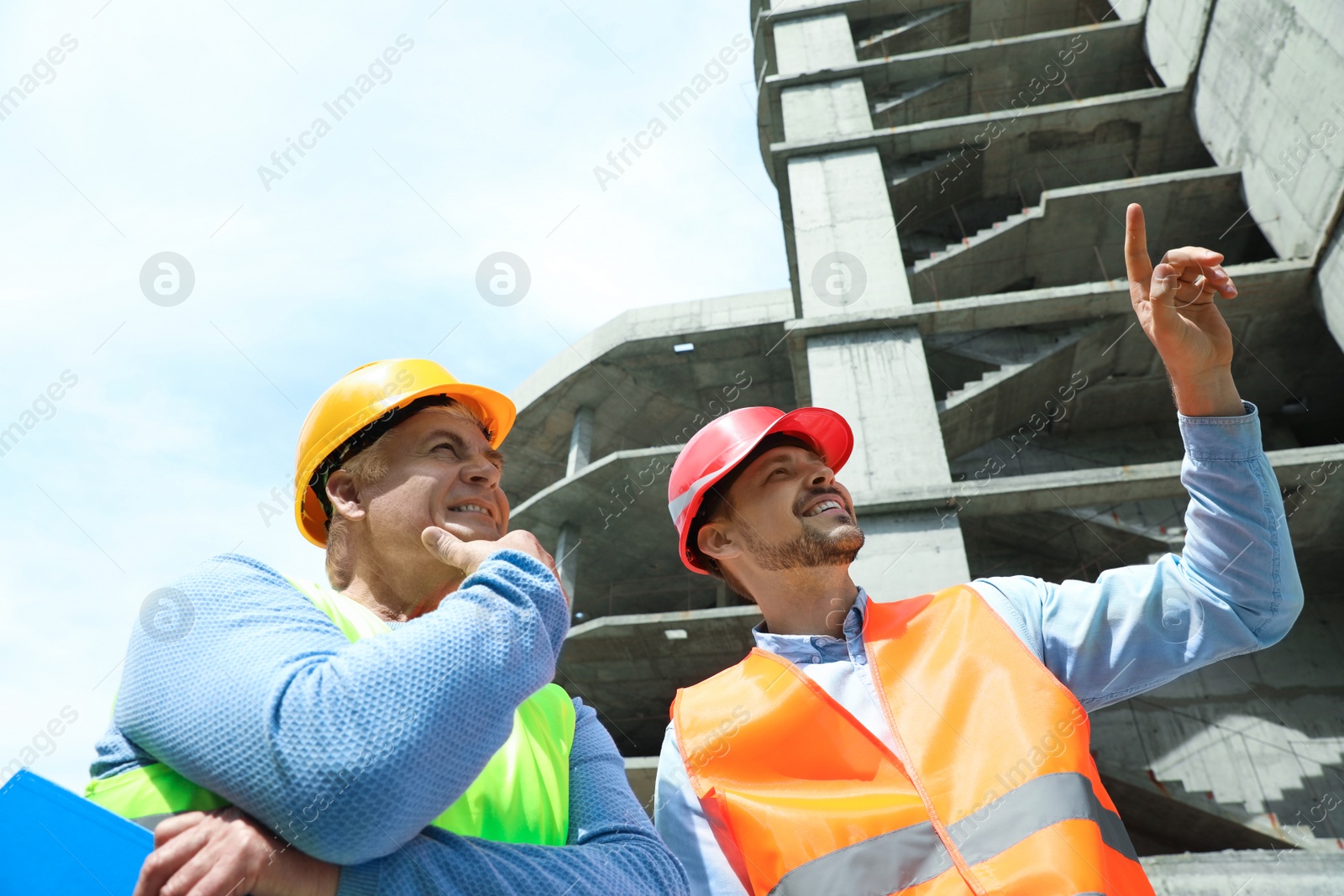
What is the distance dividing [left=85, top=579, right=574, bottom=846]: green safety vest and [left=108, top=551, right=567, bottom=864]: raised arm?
0.18 ft

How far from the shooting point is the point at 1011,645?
2.41 meters

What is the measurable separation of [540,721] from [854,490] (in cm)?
807

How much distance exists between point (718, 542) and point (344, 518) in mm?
1591

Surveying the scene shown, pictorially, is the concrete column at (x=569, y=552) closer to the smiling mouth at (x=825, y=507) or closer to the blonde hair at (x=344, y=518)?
the smiling mouth at (x=825, y=507)

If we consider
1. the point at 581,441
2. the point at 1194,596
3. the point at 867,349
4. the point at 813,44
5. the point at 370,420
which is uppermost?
the point at 813,44

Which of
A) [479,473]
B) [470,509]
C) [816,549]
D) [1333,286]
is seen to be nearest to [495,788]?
[470,509]

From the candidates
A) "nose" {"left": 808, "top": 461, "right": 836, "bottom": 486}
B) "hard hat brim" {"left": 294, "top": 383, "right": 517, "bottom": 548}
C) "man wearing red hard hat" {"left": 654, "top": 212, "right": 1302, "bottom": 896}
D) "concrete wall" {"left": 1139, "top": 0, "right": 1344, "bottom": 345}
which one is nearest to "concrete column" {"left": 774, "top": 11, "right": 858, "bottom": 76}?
"concrete wall" {"left": 1139, "top": 0, "right": 1344, "bottom": 345}

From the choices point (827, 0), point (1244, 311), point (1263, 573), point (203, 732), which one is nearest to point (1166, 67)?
point (1244, 311)

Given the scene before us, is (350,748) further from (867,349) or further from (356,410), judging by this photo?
(867,349)

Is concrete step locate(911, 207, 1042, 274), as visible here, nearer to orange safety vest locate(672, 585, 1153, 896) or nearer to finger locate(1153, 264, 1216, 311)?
finger locate(1153, 264, 1216, 311)

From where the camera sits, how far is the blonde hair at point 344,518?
7.27ft

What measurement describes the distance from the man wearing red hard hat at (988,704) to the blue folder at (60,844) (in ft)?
5.32

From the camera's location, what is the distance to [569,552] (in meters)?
14.3

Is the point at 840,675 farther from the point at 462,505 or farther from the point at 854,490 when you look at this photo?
the point at 854,490
